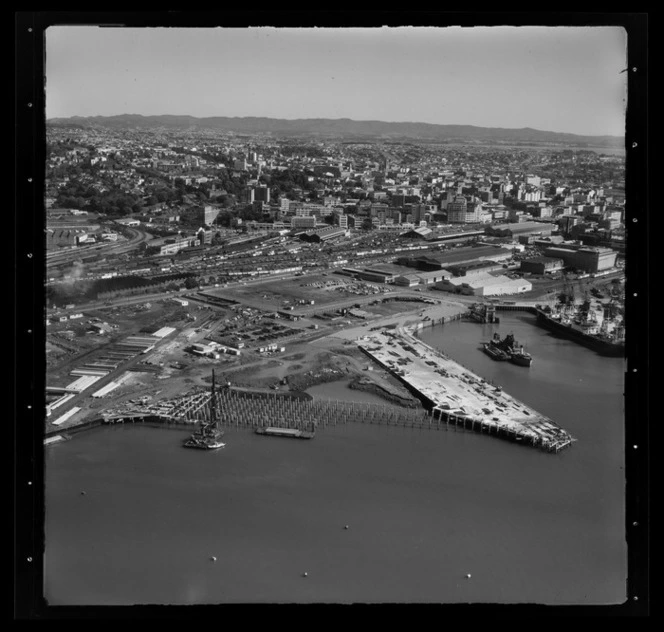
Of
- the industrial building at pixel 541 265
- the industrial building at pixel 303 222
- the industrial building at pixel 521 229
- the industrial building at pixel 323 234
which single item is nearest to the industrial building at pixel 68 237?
the industrial building at pixel 303 222

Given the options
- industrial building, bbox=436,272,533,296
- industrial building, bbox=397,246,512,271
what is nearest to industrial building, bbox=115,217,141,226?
industrial building, bbox=397,246,512,271

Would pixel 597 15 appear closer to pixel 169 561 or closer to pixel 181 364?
pixel 169 561

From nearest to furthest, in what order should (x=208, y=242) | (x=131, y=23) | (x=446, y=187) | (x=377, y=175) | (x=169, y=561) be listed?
(x=131, y=23) → (x=169, y=561) → (x=208, y=242) → (x=377, y=175) → (x=446, y=187)

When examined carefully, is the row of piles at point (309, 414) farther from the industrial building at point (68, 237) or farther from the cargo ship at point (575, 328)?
the industrial building at point (68, 237)

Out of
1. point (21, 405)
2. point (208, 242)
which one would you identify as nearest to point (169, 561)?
point (21, 405)

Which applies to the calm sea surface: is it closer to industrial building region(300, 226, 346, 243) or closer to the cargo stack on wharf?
the cargo stack on wharf

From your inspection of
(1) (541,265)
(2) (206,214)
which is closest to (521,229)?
(1) (541,265)

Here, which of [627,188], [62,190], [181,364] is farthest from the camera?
[181,364]
